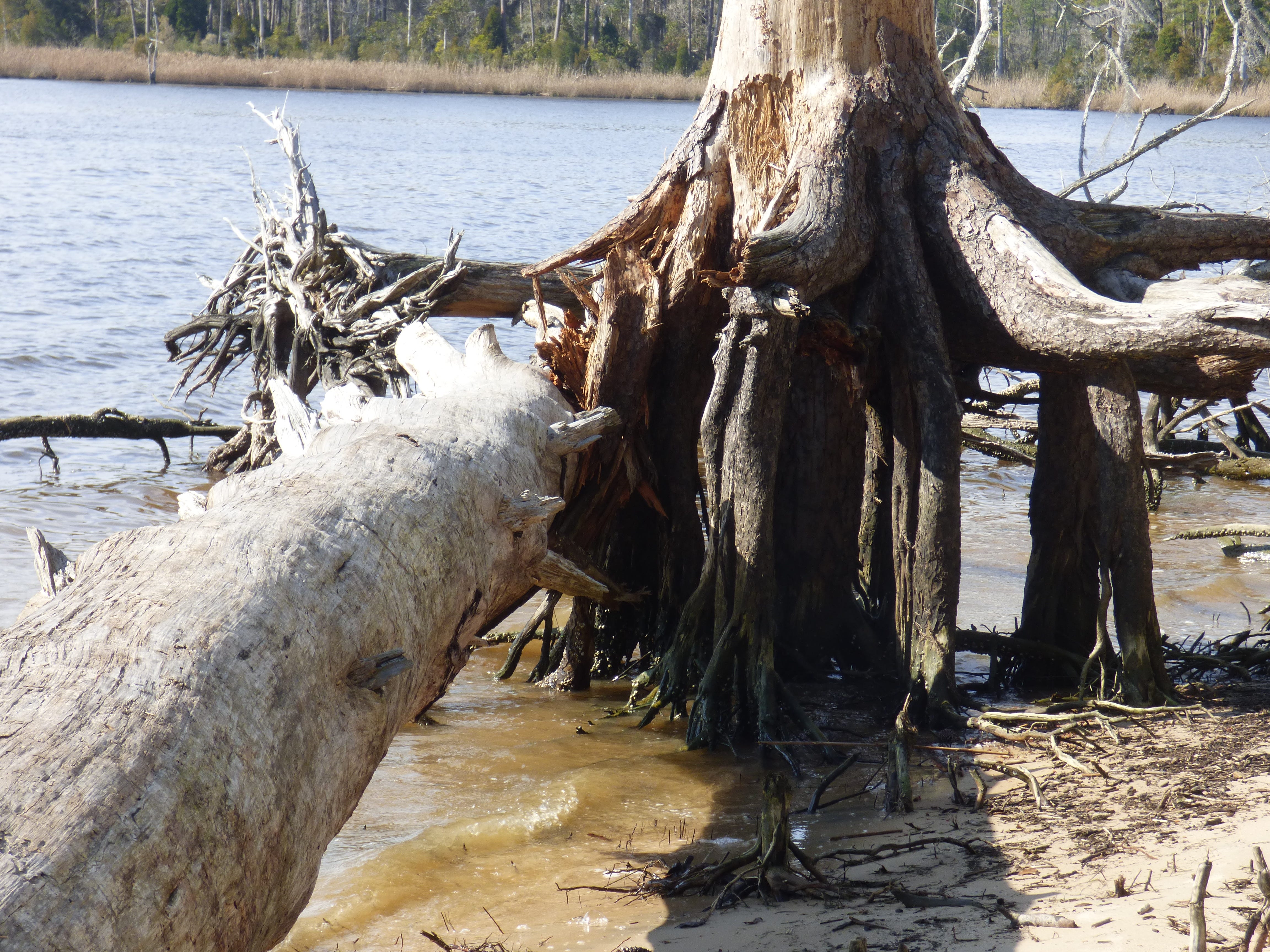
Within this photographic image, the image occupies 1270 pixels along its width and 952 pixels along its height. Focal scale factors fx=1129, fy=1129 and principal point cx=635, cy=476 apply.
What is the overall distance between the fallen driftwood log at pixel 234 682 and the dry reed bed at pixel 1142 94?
75.6 feet

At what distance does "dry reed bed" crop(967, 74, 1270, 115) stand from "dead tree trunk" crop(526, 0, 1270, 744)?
20574 millimetres

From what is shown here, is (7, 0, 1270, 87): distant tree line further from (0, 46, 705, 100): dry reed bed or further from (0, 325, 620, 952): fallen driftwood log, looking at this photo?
(0, 325, 620, 952): fallen driftwood log

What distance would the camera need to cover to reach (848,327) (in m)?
4.22

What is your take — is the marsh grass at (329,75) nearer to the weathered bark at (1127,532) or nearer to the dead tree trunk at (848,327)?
the dead tree trunk at (848,327)

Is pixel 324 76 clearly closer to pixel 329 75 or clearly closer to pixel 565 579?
pixel 329 75

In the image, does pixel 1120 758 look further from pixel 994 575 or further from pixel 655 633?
pixel 994 575

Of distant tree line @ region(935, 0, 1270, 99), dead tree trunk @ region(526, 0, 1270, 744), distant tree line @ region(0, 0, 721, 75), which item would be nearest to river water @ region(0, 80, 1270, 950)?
dead tree trunk @ region(526, 0, 1270, 744)

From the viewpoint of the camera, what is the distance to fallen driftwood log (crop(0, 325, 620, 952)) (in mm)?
1807

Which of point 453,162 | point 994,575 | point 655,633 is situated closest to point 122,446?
point 655,633

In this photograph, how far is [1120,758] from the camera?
12.2 feet

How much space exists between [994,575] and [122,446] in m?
7.72

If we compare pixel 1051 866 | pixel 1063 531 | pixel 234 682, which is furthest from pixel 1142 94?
pixel 234 682

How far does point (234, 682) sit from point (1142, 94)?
2670cm

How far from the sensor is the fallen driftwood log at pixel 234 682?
181 centimetres
